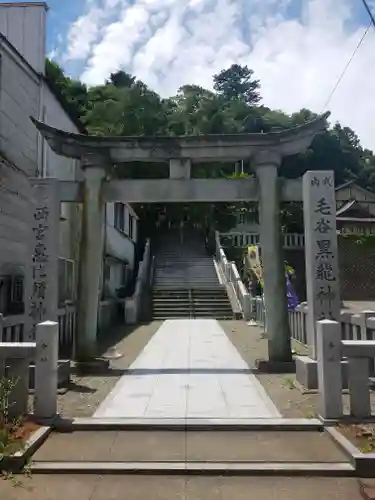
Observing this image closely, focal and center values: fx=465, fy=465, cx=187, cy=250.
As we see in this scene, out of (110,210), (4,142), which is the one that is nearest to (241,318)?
(110,210)

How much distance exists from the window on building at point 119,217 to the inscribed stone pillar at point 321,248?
1483 cm

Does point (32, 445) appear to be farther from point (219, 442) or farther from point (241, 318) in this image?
point (241, 318)

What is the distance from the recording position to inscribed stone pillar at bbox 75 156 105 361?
31.8 ft

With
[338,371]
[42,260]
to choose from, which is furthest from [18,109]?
[338,371]

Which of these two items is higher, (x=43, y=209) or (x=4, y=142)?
(x=4, y=142)

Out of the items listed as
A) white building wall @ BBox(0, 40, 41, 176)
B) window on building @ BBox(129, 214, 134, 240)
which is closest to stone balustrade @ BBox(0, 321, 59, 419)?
white building wall @ BBox(0, 40, 41, 176)

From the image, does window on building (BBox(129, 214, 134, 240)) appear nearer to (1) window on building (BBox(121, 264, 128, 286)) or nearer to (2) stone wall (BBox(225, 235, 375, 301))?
(1) window on building (BBox(121, 264, 128, 286))

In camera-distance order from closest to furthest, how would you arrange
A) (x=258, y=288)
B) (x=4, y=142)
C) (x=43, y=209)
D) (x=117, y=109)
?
(x=43, y=209) < (x=4, y=142) < (x=258, y=288) < (x=117, y=109)

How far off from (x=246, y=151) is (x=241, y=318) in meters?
12.5

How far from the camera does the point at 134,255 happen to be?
3088 cm

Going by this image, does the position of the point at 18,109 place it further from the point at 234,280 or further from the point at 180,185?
the point at 234,280

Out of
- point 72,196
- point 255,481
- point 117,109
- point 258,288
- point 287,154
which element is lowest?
point 255,481

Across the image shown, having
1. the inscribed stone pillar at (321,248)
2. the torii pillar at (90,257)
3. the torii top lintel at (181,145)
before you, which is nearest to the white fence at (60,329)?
the torii pillar at (90,257)

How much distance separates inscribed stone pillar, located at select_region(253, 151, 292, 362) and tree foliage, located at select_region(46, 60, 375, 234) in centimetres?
746
